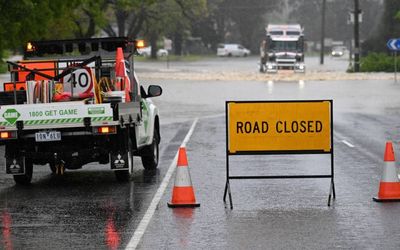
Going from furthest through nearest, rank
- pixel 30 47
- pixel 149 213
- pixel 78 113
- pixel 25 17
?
pixel 25 17 < pixel 30 47 < pixel 78 113 < pixel 149 213

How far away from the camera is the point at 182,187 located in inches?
523

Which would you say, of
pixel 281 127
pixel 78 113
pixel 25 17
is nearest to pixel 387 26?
pixel 25 17

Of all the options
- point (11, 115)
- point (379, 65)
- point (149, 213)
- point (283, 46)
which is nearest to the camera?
point (149, 213)

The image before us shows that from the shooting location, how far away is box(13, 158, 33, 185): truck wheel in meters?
16.0

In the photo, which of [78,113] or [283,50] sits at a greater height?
[78,113]

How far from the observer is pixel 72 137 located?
1546cm

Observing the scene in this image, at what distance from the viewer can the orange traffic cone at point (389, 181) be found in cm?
1347

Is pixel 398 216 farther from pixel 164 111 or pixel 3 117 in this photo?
pixel 164 111

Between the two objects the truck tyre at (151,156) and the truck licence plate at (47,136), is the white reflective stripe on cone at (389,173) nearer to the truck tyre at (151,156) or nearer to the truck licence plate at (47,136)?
the truck licence plate at (47,136)

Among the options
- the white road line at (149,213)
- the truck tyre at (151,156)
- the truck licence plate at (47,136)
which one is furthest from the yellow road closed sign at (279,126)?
the truck tyre at (151,156)

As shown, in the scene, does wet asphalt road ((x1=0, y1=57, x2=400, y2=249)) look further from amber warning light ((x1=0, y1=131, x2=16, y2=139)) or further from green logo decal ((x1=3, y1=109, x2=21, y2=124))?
green logo decal ((x1=3, y1=109, x2=21, y2=124))

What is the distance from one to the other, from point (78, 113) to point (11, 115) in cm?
99

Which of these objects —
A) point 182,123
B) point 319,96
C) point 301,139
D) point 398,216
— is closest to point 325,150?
point 301,139

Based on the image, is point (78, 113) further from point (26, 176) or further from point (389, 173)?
point (389, 173)
